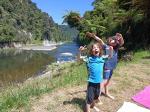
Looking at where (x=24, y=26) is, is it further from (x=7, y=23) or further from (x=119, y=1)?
(x=119, y=1)

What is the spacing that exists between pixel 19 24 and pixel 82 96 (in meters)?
136

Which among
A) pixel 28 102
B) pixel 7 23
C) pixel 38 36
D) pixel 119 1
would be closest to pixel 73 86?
pixel 28 102

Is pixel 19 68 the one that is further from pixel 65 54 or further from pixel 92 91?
pixel 92 91

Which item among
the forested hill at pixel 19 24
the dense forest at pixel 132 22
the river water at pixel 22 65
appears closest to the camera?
the dense forest at pixel 132 22

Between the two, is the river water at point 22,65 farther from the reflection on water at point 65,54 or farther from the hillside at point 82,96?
the hillside at point 82,96

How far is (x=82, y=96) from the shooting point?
9961 mm

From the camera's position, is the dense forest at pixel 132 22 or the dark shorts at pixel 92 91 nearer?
the dark shorts at pixel 92 91

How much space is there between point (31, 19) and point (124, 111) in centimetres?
15764

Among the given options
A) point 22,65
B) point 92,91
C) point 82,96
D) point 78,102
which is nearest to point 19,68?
point 22,65

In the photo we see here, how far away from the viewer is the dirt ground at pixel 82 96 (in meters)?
9.14

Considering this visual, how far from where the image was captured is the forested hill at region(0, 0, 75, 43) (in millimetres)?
111062

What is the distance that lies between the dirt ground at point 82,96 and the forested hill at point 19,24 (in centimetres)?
9191

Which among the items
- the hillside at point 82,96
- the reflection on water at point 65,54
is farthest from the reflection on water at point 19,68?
the hillside at point 82,96

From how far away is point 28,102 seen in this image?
955 cm
